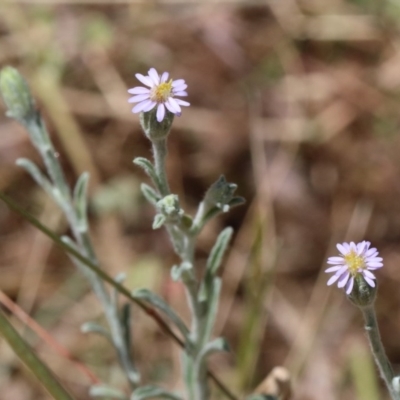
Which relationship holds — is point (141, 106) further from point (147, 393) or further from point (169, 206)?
point (147, 393)

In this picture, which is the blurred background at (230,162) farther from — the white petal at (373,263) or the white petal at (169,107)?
the white petal at (169,107)

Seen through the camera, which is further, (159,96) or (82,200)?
(82,200)

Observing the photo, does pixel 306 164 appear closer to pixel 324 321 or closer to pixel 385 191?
pixel 385 191

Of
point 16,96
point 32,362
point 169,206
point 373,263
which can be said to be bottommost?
point 32,362

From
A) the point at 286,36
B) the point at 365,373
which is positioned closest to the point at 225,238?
the point at 365,373

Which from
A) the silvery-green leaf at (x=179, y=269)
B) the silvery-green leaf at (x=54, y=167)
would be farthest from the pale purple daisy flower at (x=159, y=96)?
the silvery-green leaf at (x=54, y=167)

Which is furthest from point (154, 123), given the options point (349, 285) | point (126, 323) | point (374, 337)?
point (126, 323)
